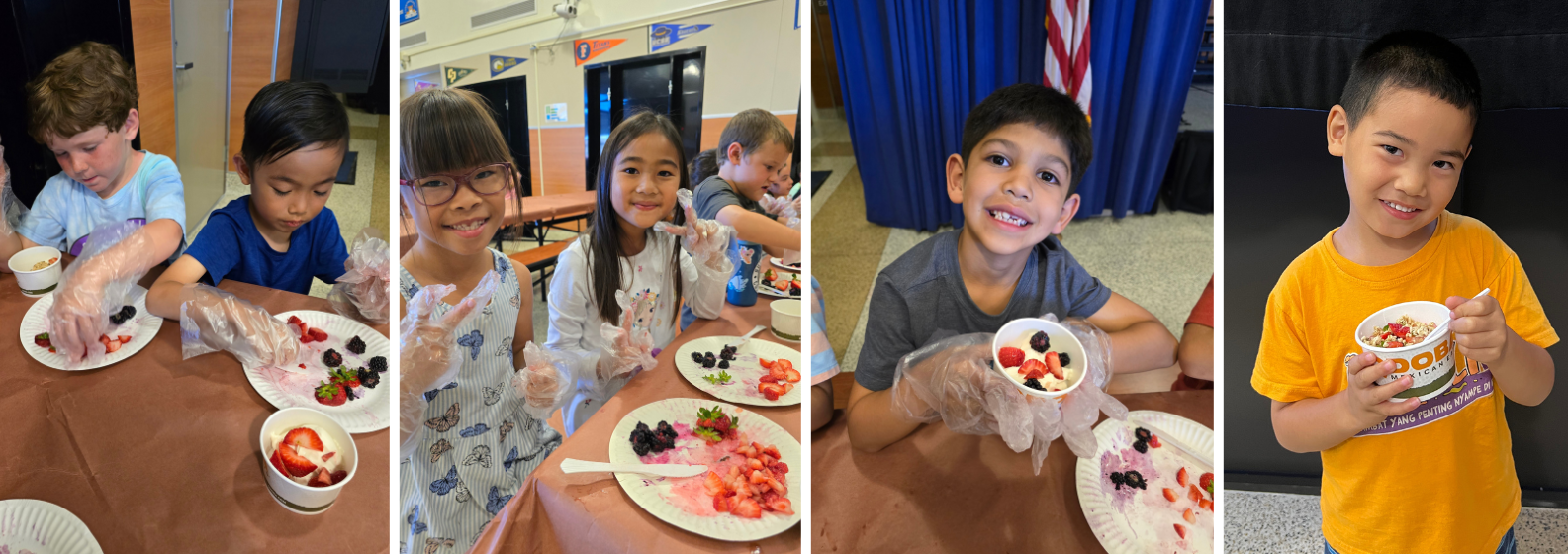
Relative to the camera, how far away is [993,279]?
4.06ft

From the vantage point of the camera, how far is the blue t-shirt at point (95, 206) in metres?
1.41

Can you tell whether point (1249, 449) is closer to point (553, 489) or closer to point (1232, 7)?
point (1232, 7)

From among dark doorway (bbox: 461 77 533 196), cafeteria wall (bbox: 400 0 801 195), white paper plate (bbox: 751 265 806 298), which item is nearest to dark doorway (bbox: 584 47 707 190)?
cafeteria wall (bbox: 400 0 801 195)

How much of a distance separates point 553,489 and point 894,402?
697 millimetres

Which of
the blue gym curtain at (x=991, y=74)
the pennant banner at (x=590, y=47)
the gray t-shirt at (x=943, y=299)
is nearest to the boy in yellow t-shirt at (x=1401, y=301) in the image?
the blue gym curtain at (x=991, y=74)

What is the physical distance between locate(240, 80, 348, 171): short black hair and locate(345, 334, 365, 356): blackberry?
0.40 meters

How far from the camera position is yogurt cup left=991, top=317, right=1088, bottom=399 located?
1.14 meters

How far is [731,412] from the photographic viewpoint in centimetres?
138

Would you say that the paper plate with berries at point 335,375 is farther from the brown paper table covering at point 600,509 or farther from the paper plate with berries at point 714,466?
the paper plate with berries at point 714,466

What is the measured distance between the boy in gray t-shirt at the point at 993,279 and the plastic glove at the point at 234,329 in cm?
122

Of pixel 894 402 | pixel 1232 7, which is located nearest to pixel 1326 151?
pixel 1232 7

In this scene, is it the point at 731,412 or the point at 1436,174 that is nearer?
the point at 1436,174

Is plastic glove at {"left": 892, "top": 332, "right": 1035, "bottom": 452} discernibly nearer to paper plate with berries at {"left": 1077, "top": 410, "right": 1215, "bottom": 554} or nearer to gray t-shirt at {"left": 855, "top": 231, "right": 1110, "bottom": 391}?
gray t-shirt at {"left": 855, "top": 231, "right": 1110, "bottom": 391}

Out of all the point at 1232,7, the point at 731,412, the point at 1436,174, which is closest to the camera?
the point at 1436,174
